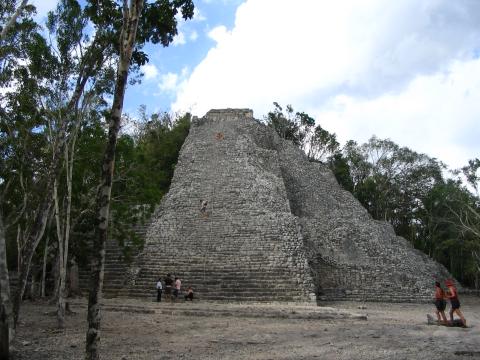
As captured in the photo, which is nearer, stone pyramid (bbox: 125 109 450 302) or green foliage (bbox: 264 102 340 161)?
stone pyramid (bbox: 125 109 450 302)

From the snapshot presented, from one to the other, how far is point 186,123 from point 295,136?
9188 millimetres

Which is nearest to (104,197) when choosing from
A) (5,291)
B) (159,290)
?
(5,291)

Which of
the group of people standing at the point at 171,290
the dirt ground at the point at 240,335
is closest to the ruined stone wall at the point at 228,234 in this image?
the group of people standing at the point at 171,290

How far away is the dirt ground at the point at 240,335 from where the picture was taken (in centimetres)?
583

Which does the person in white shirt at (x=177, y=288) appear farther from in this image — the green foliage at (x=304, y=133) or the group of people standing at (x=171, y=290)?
the green foliage at (x=304, y=133)

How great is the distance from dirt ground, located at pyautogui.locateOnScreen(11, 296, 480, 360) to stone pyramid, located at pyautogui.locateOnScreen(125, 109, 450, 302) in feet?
8.55

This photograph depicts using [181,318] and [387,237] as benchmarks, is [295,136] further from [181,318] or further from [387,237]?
[181,318]

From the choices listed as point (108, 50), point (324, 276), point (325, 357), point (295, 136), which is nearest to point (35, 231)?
point (108, 50)

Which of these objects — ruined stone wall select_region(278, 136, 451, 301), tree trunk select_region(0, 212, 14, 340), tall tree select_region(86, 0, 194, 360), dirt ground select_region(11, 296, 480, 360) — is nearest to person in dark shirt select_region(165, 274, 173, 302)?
dirt ground select_region(11, 296, 480, 360)

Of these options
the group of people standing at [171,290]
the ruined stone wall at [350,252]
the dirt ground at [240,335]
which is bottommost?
the dirt ground at [240,335]

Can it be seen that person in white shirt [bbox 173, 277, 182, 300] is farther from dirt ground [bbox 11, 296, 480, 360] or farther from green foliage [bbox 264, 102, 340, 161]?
green foliage [bbox 264, 102, 340, 161]

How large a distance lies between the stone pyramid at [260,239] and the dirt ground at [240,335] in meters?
2.61

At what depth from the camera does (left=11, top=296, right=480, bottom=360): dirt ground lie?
5835 millimetres

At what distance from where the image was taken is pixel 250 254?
13617 millimetres
